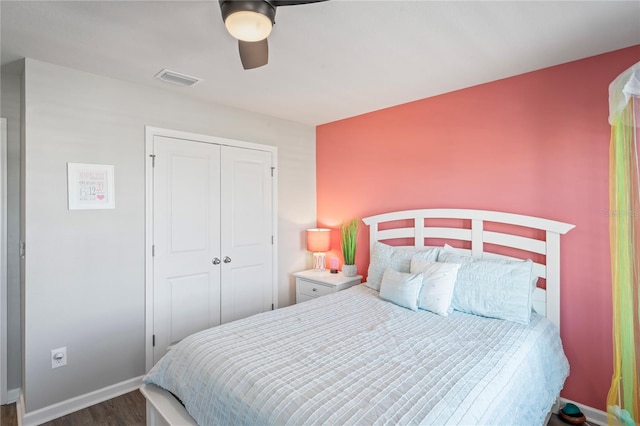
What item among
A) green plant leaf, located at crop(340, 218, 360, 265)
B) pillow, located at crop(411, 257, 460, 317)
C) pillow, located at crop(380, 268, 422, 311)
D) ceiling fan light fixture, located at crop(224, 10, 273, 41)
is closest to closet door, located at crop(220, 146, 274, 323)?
green plant leaf, located at crop(340, 218, 360, 265)

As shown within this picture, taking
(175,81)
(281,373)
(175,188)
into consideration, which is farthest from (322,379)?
(175,81)

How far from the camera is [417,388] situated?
1.39 meters

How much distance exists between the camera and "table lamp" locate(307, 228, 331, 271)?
12.4 feet

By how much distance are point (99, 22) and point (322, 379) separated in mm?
2205

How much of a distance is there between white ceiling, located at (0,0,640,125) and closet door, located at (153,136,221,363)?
639 mm

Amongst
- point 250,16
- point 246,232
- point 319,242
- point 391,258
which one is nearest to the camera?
point 250,16

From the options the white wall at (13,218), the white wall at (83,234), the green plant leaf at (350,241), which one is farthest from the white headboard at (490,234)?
the white wall at (13,218)

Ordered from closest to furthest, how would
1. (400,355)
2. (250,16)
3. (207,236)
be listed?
(250,16) → (400,355) → (207,236)

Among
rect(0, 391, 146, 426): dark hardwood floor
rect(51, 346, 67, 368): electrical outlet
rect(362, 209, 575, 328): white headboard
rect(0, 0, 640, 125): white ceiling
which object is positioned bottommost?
rect(0, 391, 146, 426): dark hardwood floor

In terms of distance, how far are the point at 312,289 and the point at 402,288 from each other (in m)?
1.31

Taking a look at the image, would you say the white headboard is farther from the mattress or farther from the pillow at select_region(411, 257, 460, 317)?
the pillow at select_region(411, 257, 460, 317)

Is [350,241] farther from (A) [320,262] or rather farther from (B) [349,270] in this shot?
(A) [320,262]

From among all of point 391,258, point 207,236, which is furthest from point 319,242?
point 207,236

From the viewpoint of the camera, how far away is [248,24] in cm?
137
